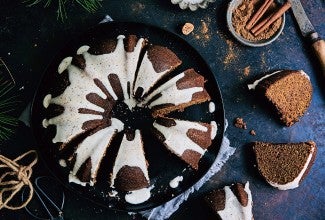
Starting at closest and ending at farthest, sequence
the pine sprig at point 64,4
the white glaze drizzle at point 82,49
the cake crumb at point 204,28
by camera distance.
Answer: the white glaze drizzle at point 82,49, the pine sprig at point 64,4, the cake crumb at point 204,28

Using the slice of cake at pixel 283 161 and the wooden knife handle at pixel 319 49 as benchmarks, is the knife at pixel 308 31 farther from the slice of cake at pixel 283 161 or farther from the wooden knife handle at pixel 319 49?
the slice of cake at pixel 283 161

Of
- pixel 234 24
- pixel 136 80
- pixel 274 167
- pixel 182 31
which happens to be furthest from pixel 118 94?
pixel 274 167

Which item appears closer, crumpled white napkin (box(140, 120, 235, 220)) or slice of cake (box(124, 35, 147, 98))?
slice of cake (box(124, 35, 147, 98))

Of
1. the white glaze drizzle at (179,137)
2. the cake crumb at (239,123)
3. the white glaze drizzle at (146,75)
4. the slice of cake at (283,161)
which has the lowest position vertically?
the slice of cake at (283,161)

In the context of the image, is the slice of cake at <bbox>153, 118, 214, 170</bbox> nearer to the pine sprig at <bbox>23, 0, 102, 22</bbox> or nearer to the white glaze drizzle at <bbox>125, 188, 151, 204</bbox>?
the white glaze drizzle at <bbox>125, 188, 151, 204</bbox>

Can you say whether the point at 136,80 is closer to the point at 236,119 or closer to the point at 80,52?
the point at 80,52

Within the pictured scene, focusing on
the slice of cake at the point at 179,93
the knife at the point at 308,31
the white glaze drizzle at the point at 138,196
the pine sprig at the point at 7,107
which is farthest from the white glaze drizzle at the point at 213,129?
the pine sprig at the point at 7,107

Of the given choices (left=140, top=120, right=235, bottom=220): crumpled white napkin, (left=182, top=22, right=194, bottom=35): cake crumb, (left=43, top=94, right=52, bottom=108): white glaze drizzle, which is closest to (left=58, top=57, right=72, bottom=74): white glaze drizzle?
(left=43, top=94, right=52, bottom=108): white glaze drizzle

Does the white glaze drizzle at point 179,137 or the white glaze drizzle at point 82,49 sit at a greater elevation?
the white glaze drizzle at point 82,49
